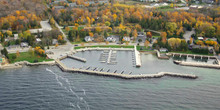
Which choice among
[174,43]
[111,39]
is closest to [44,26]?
[111,39]

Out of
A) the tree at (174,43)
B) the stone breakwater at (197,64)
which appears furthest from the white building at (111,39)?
the stone breakwater at (197,64)

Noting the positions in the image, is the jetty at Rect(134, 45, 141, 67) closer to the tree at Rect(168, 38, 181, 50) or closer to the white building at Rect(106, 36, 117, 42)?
the white building at Rect(106, 36, 117, 42)

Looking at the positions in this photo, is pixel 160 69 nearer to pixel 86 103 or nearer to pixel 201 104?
pixel 201 104

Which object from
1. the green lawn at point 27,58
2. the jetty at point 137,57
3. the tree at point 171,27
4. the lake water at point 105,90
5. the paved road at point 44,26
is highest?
the paved road at point 44,26

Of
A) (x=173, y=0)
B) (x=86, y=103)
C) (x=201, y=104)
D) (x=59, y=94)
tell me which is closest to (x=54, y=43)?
(x=59, y=94)

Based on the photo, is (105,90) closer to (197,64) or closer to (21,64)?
(21,64)

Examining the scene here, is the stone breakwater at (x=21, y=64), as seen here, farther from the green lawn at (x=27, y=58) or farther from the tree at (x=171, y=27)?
the tree at (x=171, y=27)

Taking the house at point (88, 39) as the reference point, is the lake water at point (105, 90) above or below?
below

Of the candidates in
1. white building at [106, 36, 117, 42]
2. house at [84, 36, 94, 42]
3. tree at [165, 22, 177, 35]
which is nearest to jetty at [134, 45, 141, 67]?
white building at [106, 36, 117, 42]
